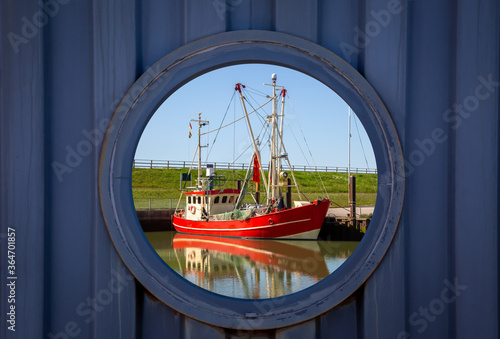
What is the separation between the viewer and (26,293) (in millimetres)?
1188

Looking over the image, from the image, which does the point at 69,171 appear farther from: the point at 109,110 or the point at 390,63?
the point at 390,63

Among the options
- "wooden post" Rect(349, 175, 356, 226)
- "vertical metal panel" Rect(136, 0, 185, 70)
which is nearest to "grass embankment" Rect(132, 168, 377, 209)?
"wooden post" Rect(349, 175, 356, 226)

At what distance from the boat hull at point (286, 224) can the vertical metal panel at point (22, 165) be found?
1170 cm

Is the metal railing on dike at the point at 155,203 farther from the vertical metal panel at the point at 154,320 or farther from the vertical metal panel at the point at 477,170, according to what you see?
the vertical metal panel at the point at 477,170

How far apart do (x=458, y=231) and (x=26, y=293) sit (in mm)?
1430

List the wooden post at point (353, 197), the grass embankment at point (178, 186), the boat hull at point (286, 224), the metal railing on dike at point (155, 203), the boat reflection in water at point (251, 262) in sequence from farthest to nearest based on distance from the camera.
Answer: the grass embankment at point (178, 186)
the metal railing on dike at point (155, 203)
the wooden post at point (353, 197)
the boat hull at point (286, 224)
the boat reflection in water at point (251, 262)

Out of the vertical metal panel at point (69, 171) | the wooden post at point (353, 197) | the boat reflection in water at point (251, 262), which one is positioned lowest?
the boat reflection in water at point (251, 262)

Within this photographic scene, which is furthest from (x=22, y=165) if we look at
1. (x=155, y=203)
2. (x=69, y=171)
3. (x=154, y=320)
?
(x=155, y=203)

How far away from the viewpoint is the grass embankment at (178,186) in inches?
735

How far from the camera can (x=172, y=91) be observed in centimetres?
125

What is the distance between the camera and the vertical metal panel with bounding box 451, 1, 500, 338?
1236 millimetres

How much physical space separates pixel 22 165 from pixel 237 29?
2.72ft

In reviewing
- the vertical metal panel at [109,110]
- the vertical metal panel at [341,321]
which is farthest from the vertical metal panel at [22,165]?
the vertical metal panel at [341,321]

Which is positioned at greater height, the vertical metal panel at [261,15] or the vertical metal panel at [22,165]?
the vertical metal panel at [261,15]
